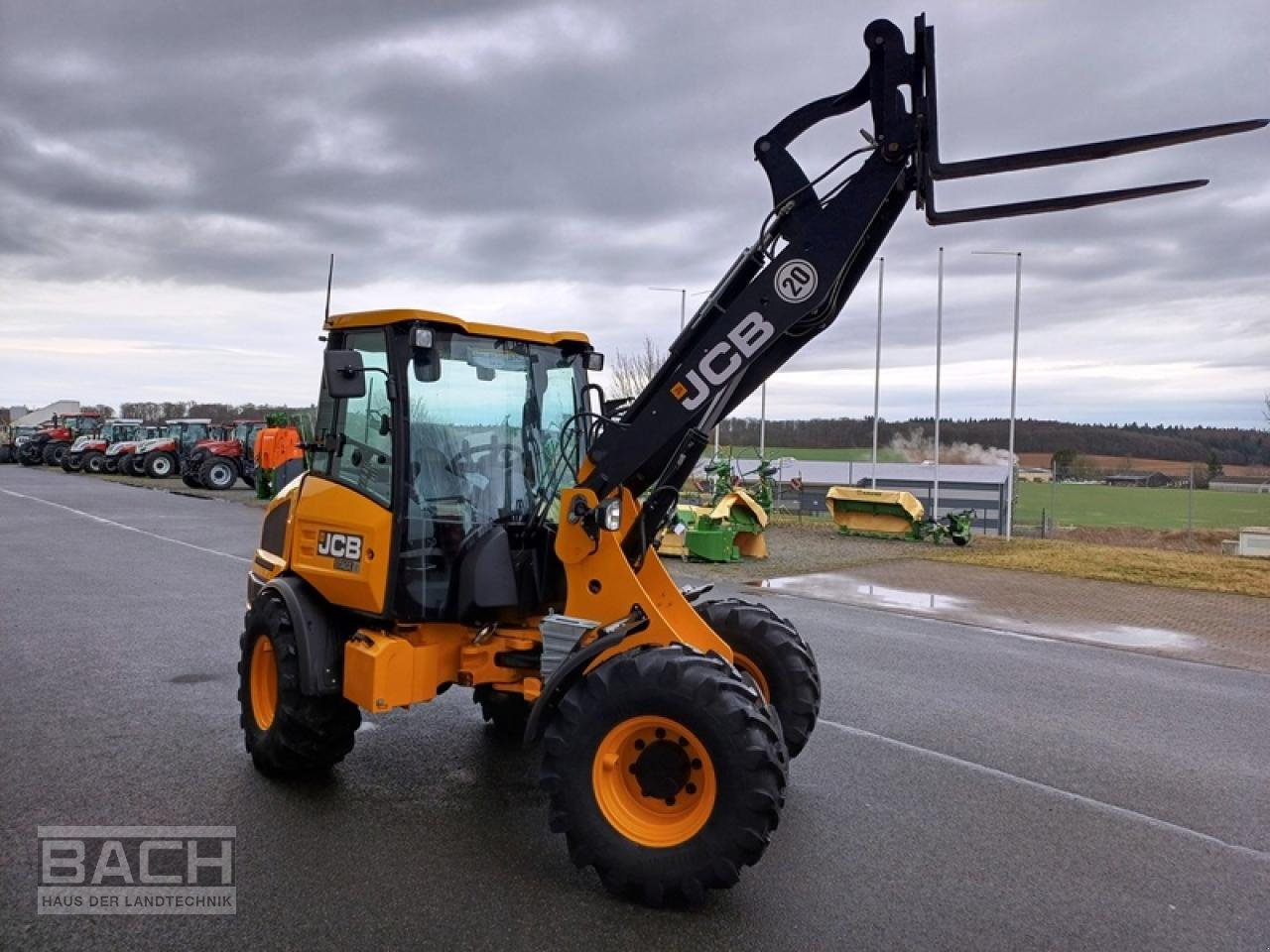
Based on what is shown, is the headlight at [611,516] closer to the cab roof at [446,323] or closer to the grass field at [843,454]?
the cab roof at [446,323]

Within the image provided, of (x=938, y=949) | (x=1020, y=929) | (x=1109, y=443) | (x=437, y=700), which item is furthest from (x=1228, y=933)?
(x=1109, y=443)

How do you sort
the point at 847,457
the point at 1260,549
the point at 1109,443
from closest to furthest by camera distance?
1. the point at 1260,549
2. the point at 847,457
3. the point at 1109,443

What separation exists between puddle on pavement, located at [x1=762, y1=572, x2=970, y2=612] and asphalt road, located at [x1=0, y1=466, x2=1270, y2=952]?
364 cm

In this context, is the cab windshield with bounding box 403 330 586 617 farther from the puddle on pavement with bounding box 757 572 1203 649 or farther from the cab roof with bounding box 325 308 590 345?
the puddle on pavement with bounding box 757 572 1203 649

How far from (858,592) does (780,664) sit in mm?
8301

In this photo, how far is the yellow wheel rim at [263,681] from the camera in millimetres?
5414

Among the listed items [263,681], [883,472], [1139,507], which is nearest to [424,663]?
[263,681]

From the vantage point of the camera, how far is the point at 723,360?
4.38 metres

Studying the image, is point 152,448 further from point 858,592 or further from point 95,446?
point 858,592

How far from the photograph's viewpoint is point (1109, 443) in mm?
48812

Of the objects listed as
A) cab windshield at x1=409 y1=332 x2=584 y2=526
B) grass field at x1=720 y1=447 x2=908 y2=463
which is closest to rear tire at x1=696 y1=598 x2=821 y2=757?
cab windshield at x1=409 y1=332 x2=584 y2=526

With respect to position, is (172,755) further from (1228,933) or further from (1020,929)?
(1228,933)

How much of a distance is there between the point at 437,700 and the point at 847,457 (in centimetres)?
3191

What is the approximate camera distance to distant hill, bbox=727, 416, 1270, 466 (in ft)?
118
